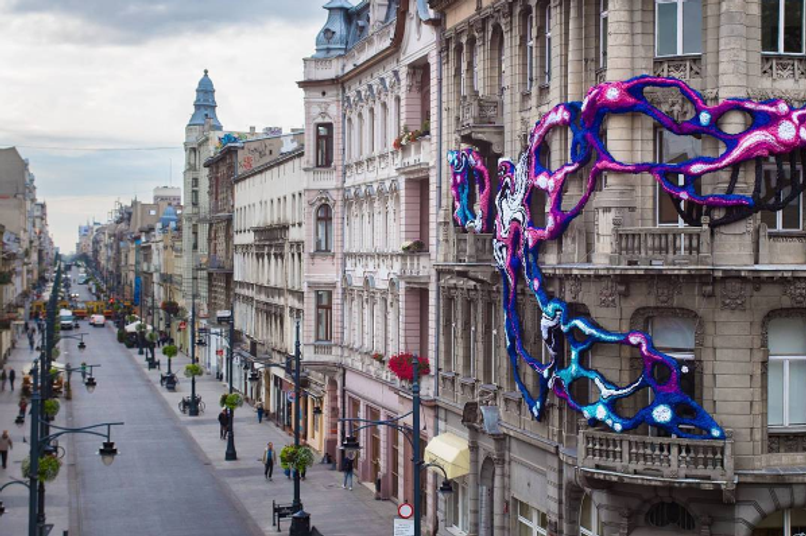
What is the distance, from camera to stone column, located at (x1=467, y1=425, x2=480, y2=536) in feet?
115

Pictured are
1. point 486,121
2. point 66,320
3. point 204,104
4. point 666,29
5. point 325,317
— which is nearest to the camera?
point 666,29

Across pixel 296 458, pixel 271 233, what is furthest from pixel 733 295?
pixel 271 233

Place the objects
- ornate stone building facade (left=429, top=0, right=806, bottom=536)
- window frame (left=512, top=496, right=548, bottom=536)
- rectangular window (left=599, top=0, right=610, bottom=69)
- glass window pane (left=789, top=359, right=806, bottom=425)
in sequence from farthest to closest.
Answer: window frame (left=512, top=496, right=548, bottom=536)
rectangular window (left=599, top=0, right=610, bottom=69)
glass window pane (left=789, top=359, right=806, bottom=425)
ornate stone building facade (left=429, top=0, right=806, bottom=536)

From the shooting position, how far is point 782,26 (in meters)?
25.2

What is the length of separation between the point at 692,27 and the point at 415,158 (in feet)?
57.1

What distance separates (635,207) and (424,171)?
15.8 metres

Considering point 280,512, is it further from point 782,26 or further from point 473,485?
point 782,26

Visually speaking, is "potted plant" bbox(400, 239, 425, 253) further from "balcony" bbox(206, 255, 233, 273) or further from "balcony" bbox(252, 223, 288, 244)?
"balcony" bbox(206, 255, 233, 273)

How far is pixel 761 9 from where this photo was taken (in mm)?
24969

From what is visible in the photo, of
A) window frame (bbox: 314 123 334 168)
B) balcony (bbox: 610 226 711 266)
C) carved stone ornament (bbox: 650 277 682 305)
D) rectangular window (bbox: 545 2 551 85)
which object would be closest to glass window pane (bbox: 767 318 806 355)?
carved stone ornament (bbox: 650 277 682 305)

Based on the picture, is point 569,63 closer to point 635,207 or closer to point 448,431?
point 635,207


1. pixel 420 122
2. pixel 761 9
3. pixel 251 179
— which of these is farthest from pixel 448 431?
pixel 251 179

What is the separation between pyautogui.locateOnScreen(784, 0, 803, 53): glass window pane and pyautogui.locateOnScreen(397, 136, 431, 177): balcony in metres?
16.1

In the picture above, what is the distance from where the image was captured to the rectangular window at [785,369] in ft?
82.6
